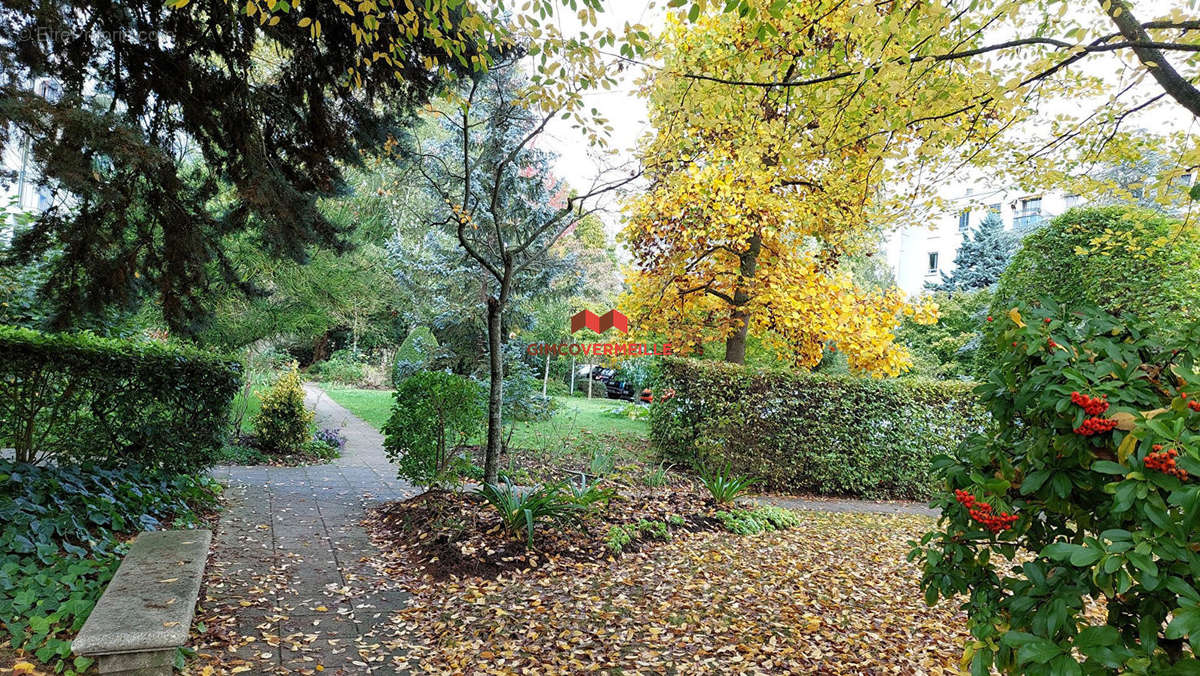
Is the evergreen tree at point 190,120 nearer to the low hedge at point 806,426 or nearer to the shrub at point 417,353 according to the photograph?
the low hedge at point 806,426

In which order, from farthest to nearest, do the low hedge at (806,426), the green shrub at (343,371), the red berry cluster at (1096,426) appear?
the green shrub at (343,371) < the low hedge at (806,426) < the red berry cluster at (1096,426)

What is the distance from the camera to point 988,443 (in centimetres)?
182

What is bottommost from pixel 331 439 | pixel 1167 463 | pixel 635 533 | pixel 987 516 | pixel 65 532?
pixel 635 533

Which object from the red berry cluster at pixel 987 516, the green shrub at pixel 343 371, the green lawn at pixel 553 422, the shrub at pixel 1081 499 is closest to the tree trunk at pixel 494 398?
the green lawn at pixel 553 422

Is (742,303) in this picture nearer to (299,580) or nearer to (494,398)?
(494,398)

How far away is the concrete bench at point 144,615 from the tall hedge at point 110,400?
1835mm

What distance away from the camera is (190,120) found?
14.3 feet

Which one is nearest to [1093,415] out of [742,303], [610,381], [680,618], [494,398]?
[680,618]

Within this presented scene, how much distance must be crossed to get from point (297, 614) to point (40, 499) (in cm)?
179

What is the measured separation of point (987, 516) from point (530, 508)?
3125mm

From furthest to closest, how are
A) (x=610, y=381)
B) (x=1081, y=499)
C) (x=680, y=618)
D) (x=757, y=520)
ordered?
(x=610, y=381), (x=757, y=520), (x=680, y=618), (x=1081, y=499)

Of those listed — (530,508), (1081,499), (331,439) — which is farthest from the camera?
(331,439)

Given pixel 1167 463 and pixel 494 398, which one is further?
pixel 494 398

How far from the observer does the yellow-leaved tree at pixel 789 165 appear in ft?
11.4
